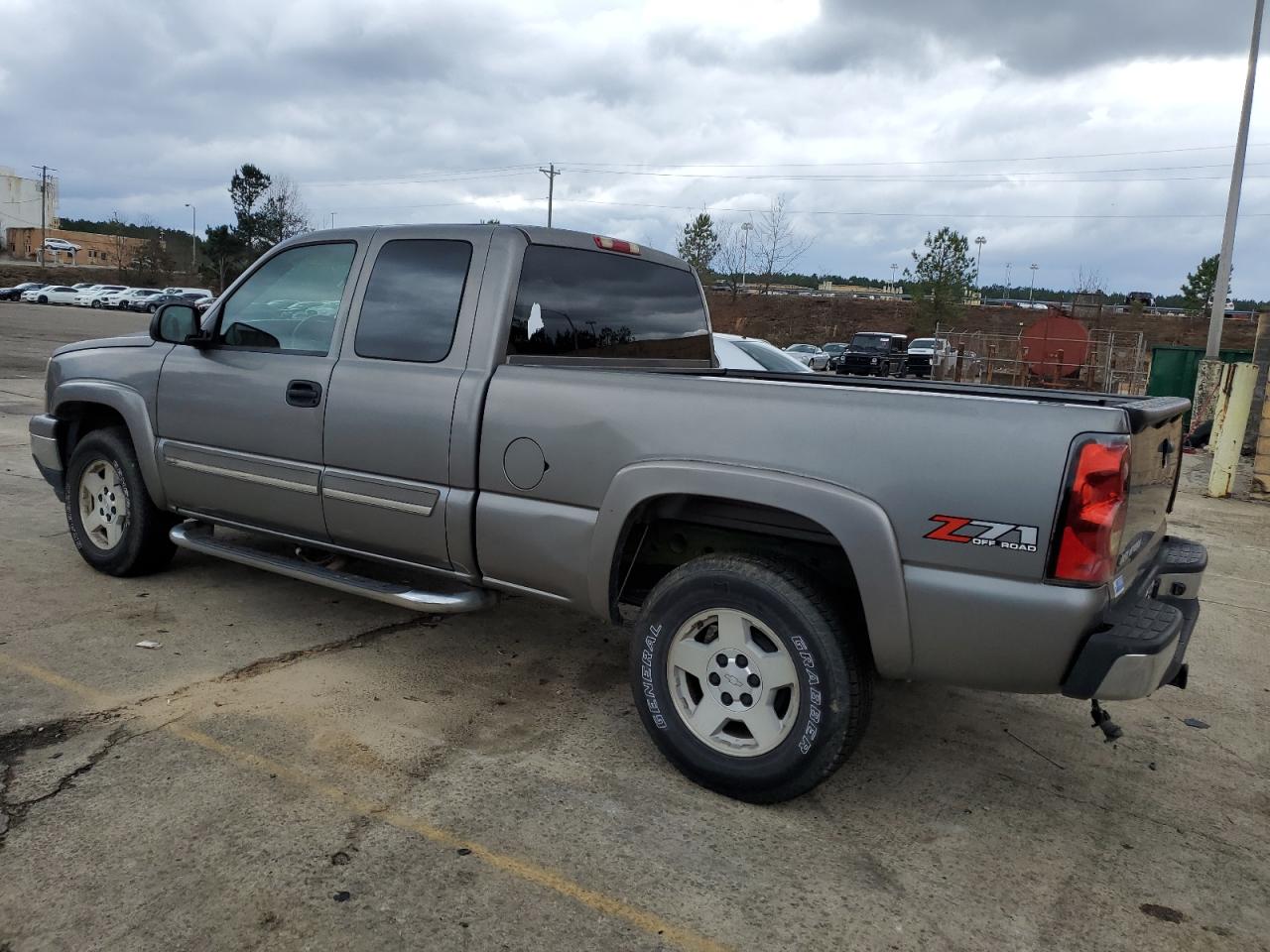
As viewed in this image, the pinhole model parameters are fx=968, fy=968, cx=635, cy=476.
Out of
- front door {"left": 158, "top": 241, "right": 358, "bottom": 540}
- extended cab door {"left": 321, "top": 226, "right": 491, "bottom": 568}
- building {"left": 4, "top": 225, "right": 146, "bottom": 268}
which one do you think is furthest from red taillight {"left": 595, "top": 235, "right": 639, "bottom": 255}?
building {"left": 4, "top": 225, "right": 146, "bottom": 268}

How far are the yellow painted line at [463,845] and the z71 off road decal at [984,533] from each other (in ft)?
4.14

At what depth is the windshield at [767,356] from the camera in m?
9.95

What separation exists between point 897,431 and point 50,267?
9863cm

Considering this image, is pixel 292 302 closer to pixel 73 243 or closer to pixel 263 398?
pixel 263 398

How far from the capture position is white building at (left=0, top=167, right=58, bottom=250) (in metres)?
109

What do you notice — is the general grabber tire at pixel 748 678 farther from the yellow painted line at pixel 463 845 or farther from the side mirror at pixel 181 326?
the side mirror at pixel 181 326

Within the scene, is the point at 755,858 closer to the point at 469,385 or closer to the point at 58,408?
the point at 469,385

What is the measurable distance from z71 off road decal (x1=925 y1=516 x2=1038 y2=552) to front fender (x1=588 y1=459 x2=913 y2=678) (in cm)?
15

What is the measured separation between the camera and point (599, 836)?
9.70 ft

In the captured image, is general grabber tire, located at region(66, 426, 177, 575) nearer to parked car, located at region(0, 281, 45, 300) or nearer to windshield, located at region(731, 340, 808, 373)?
windshield, located at region(731, 340, 808, 373)

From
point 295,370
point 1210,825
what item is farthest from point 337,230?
point 1210,825

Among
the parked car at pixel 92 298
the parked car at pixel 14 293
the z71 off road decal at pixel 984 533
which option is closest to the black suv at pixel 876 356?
the z71 off road decal at pixel 984 533

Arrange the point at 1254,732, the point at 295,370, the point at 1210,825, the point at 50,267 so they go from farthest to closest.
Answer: the point at 50,267 < the point at 295,370 < the point at 1254,732 < the point at 1210,825

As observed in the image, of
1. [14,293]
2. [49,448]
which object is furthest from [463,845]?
[14,293]
